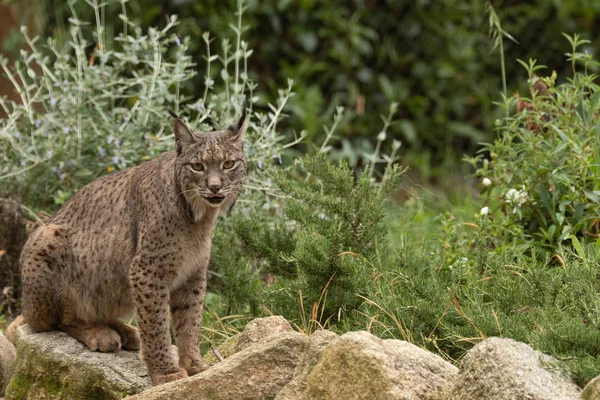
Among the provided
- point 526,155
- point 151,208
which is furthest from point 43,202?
point 526,155

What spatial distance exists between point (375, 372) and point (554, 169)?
247cm

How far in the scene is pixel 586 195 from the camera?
575 cm

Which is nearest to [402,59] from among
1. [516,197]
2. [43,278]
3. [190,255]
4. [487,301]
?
[516,197]

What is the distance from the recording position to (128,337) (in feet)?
18.9

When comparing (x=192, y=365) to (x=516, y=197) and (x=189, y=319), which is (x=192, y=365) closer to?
(x=189, y=319)

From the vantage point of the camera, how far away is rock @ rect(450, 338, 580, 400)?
3.76 metres

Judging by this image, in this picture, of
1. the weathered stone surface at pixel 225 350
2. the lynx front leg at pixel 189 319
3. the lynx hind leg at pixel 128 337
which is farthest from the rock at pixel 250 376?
the lynx hind leg at pixel 128 337

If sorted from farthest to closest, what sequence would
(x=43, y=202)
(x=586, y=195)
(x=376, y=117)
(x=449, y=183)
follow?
(x=376, y=117) → (x=449, y=183) → (x=43, y=202) → (x=586, y=195)

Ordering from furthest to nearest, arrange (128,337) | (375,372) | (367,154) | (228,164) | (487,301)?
1. (367,154)
2. (128,337)
3. (487,301)
4. (228,164)
5. (375,372)

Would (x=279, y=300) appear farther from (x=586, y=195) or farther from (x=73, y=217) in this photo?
(x=586, y=195)

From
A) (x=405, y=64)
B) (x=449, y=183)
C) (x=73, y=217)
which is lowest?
(x=449, y=183)

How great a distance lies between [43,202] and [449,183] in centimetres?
397

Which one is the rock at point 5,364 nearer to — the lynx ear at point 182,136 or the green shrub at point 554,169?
the lynx ear at point 182,136

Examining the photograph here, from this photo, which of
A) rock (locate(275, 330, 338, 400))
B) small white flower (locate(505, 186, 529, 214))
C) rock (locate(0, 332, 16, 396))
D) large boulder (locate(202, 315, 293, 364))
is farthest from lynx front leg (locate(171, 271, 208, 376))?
small white flower (locate(505, 186, 529, 214))
